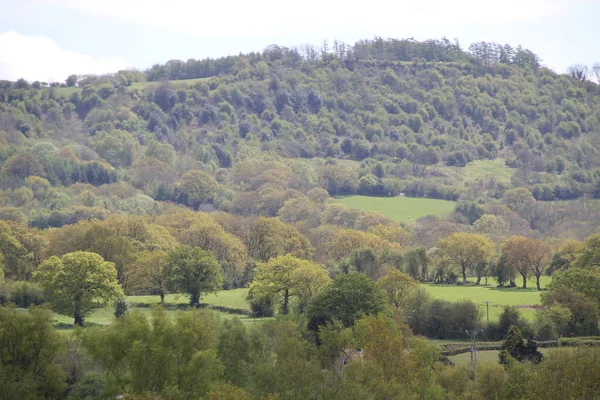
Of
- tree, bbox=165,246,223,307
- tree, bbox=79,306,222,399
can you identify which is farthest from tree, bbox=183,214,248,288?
tree, bbox=79,306,222,399

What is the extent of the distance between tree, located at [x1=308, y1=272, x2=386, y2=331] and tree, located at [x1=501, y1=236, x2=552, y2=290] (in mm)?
36390

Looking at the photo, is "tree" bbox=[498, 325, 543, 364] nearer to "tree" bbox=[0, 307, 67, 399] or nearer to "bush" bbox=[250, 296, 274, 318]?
"bush" bbox=[250, 296, 274, 318]

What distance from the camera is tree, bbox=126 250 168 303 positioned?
349 feet

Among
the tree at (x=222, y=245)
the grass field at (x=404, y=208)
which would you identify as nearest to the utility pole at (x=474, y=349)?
the tree at (x=222, y=245)

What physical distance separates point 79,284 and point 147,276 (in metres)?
16.1

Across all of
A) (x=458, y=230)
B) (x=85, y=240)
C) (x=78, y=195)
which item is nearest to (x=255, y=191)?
(x=78, y=195)

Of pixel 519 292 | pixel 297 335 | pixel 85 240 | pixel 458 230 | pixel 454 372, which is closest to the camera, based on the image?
pixel 454 372

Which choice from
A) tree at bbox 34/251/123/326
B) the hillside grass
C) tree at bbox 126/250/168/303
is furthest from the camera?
tree at bbox 126/250/168/303

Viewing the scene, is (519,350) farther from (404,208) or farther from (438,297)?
(404,208)

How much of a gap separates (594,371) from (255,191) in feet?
478

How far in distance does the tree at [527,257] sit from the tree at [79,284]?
46.1 metres

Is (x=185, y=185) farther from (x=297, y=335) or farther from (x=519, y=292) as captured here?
(x=297, y=335)

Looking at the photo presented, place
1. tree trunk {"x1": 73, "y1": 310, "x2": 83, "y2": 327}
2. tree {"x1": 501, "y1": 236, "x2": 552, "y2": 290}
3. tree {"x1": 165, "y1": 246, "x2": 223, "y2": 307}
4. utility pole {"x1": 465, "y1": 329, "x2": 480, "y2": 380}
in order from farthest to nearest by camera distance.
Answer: tree {"x1": 501, "y1": 236, "x2": 552, "y2": 290}
tree {"x1": 165, "y1": 246, "x2": 223, "y2": 307}
tree trunk {"x1": 73, "y1": 310, "x2": 83, "y2": 327}
utility pole {"x1": 465, "y1": 329, "x2": 480, "y2": 380}

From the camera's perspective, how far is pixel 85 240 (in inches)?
4599
